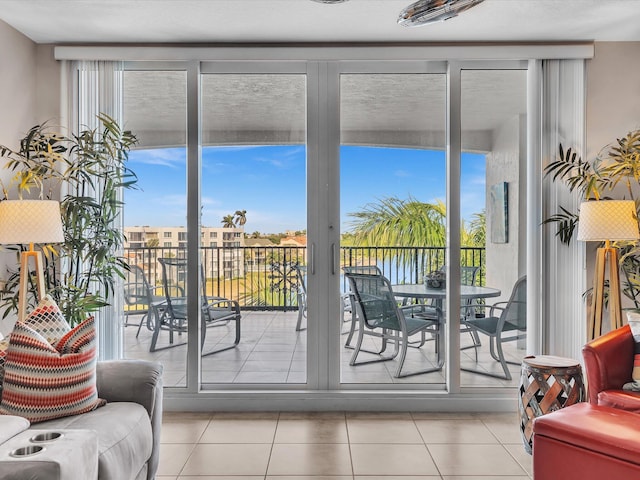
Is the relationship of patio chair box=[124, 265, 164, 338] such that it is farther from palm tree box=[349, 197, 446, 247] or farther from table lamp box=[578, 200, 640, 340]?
table lamp box=[578, 200, 640, 340]

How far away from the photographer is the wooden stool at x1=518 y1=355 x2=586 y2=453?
2.72 metres

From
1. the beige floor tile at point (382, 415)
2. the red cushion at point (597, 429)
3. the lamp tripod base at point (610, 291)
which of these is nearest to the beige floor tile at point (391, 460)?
the beige floor tile at point (382, 415)

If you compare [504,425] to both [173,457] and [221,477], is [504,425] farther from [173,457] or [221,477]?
[173,457]

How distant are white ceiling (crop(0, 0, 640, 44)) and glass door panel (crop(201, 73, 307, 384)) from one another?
43 centimetres

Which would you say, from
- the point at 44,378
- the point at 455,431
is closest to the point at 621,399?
the point at 455,431

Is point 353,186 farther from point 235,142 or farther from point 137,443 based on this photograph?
point 137,443

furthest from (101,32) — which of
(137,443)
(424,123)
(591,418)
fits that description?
(591,418)

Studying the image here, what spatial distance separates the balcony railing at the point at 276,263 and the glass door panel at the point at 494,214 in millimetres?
129

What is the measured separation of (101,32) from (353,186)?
2028mm

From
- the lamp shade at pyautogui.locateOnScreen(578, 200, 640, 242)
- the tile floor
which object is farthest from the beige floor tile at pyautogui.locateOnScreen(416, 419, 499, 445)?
the lamp shade at pyautogui.locateOnScreen(578, 200, 640, 242)

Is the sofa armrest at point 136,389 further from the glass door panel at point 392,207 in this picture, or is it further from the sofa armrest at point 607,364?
the sofa armrest at point 607,364

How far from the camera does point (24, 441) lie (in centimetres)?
169

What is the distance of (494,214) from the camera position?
3.63 meters

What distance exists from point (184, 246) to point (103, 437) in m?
1.80
